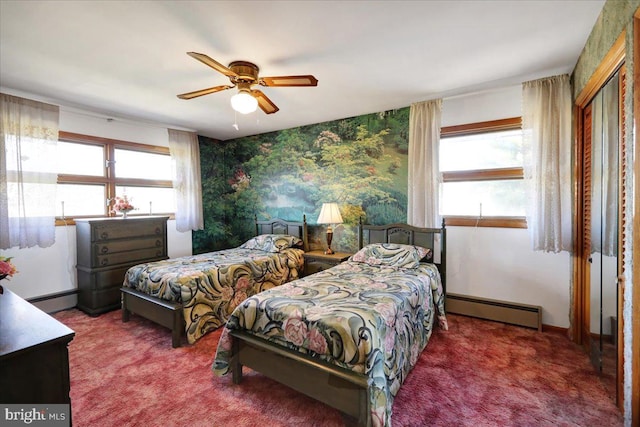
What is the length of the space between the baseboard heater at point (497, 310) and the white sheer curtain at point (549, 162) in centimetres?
70

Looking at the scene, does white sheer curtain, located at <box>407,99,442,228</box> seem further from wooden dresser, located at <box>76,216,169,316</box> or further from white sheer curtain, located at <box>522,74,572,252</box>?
wooden dresser, located at <box>76,216,169,316</box>

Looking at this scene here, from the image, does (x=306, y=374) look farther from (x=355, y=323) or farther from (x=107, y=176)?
(x=107, y=176)

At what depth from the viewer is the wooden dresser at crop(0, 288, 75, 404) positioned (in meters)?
1.03

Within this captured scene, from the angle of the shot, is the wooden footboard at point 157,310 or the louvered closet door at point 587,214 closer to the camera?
the louvered closet door at point 587,214

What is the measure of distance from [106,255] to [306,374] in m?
3.11

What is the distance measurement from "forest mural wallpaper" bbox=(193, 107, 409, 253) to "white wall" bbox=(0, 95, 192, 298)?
1.21 metres

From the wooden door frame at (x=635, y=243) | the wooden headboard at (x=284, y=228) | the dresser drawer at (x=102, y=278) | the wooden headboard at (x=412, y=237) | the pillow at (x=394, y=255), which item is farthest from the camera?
the wooden headboard at (x=284, y=228)

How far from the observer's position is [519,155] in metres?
3.12

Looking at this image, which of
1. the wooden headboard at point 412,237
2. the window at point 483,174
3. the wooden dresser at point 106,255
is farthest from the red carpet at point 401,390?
the window at point 483,174

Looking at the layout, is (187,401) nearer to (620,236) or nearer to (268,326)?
(268,326)

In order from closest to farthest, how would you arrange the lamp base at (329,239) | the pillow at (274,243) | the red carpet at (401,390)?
1. the red carpet at (401,390)
2. the lamp base at (329,239)
3. the pillow at (274,243)

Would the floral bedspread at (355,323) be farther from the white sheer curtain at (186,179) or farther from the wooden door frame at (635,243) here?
the white sheer curtain at (186,179)

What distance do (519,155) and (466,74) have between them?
1107 millimetres

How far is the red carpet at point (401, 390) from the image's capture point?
177cm
